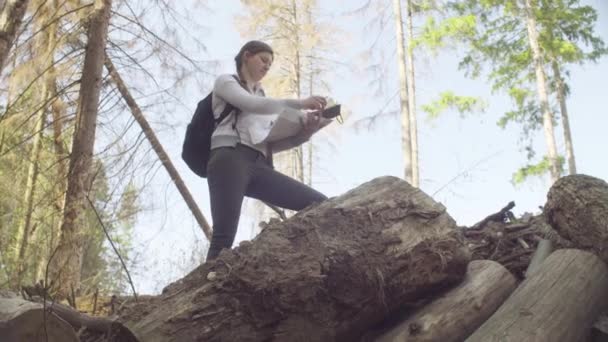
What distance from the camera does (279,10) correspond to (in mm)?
15211

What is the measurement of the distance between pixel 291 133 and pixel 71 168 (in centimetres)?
284

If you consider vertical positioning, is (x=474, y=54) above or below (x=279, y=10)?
below

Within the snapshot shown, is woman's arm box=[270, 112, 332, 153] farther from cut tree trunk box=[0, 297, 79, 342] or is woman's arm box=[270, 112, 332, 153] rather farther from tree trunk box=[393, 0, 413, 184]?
tree trunk box=[393, 0, 413, 184]

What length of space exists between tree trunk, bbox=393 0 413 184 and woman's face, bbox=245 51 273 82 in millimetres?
9611

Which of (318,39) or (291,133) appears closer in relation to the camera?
(291,133)

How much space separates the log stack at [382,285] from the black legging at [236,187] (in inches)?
10.0

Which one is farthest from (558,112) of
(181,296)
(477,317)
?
(181,296)

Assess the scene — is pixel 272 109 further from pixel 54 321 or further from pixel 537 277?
pixel 537 277

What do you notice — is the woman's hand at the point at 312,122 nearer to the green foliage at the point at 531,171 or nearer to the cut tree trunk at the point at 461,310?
the cut tree trunk at the point at 461,310

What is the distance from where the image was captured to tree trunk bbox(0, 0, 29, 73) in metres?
3.64

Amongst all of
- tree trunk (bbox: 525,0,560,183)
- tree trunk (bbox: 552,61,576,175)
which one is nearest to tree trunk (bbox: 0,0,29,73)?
tree trunk (bbox: 525,0,560,183)

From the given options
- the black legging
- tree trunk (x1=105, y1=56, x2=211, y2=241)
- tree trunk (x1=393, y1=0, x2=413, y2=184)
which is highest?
tree trunk (x1=393, y1=0, x2=413, y2=184)

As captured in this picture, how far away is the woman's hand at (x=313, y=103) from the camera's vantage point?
2830 mm

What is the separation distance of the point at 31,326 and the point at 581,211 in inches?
116
